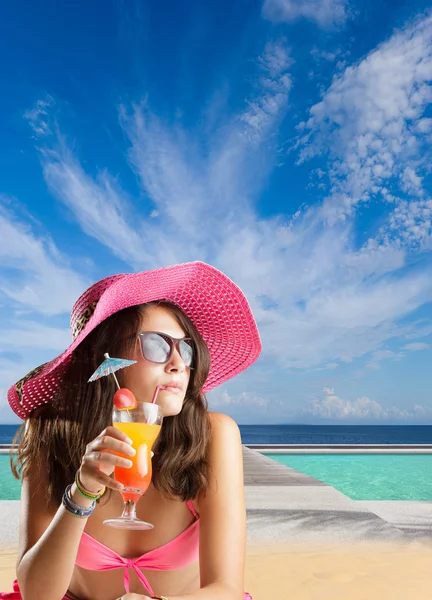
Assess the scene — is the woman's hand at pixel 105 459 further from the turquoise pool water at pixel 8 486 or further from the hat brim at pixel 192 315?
the turquoise pool water at pixel 8 486

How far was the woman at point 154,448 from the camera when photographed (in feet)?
6.49

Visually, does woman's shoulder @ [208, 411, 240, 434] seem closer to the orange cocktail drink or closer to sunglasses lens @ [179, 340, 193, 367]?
sunglasses lens @ [179, 340, 193, 367]

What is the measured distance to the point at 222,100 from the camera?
39.0 meters

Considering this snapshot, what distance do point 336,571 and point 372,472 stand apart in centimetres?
1214

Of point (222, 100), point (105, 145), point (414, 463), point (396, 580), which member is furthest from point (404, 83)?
point (396, 580)

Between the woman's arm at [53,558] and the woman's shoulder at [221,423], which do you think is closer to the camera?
the woman's arm at [53,558]

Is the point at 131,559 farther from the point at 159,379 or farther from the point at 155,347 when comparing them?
the point at 155,347

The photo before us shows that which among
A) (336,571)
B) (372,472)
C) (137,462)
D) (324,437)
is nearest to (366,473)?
(372,472)

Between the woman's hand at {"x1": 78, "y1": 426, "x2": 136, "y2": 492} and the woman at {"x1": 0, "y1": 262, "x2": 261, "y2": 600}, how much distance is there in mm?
325

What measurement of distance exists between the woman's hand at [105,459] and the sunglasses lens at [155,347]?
1.60ft

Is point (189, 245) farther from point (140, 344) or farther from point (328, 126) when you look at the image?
point (140, 344)

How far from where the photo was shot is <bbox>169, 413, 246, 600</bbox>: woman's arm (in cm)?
186

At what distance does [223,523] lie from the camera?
1.96 metres

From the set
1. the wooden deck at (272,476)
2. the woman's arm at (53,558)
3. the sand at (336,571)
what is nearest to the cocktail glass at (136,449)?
the woman's arm at (53,558)
